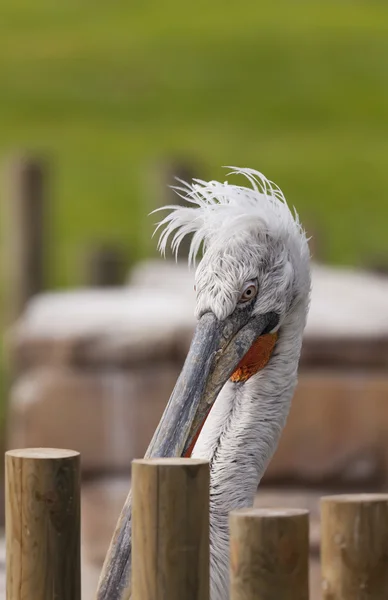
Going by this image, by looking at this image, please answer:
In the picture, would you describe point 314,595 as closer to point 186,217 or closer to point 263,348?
point 263,348

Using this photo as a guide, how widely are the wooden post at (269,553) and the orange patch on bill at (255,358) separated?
0.92m

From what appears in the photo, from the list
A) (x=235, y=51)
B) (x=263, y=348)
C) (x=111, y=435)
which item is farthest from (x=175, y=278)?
(x=235, y=51)

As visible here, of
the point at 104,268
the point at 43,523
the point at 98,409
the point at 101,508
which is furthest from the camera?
the point at 104,268

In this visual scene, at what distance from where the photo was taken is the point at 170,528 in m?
2.20

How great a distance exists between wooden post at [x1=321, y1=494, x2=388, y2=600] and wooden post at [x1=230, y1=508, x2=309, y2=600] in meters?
0.04

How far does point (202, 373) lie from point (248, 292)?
0.90 feet

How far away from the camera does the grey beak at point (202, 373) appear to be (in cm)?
273

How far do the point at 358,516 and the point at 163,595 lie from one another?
357 millimetres

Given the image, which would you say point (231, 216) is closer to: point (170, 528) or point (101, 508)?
point (170, 528)

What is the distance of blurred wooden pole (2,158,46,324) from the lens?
384 inches

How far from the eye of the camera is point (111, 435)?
543cm

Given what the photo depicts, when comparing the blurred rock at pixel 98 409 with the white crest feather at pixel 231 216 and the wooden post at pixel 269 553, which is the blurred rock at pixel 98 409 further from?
the wooden post at pixel 269 553

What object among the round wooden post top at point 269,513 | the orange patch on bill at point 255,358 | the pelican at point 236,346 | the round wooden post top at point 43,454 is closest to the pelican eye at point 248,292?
the pelican at point 236,346

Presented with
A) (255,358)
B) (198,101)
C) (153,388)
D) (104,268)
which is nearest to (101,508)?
(153,388)
